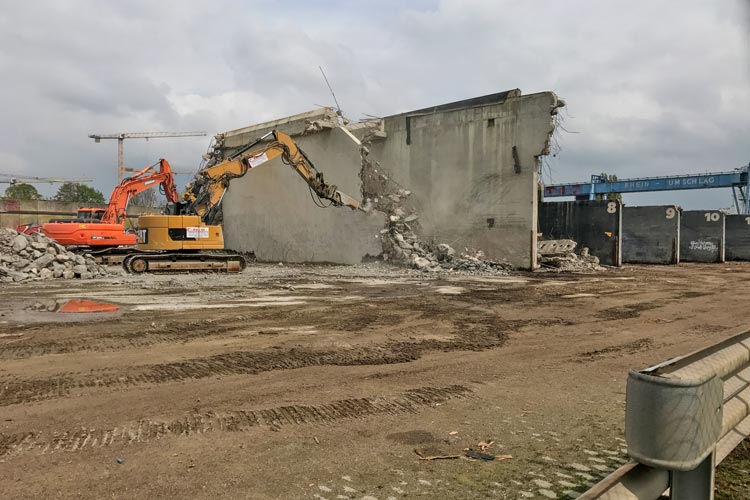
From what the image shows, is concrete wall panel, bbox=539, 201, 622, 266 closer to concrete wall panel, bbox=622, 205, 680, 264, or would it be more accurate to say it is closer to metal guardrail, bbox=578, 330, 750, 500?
concrete wall panel, bbox=622, 205, 680, 264

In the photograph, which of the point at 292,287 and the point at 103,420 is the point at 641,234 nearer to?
the point at 292,287

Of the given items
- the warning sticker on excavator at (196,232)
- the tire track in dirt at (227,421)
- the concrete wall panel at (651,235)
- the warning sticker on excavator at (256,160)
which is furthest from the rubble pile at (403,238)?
the tire track in dirt at (227,421)

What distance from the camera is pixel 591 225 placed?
23047 millimetres

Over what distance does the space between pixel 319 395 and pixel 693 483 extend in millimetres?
3344

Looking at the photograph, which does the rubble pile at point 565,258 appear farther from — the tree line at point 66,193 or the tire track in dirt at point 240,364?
the tree line at point 66,193

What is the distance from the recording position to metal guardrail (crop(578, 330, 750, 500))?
201 centimetres

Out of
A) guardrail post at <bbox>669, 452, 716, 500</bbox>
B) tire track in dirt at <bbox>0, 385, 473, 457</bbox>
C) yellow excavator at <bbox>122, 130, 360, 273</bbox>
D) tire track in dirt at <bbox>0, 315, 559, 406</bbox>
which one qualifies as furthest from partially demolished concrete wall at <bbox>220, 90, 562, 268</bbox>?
guardrail post at <bbox>669, 452, 716, 500</bbox>

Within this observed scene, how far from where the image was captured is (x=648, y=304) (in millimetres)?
11484

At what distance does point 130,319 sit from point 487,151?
1421cm

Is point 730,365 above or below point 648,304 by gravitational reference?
above

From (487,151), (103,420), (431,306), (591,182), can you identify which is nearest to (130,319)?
(103,420)

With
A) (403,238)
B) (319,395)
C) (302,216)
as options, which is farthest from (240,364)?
(302,216)

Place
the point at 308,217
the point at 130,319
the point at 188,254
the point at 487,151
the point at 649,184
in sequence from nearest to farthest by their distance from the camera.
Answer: the point at 130,319 → the point at 188,254 → the point at 487,151 → the point at 308,217 → the point at 649,184

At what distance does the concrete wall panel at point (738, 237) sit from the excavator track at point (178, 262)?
1017 inches
